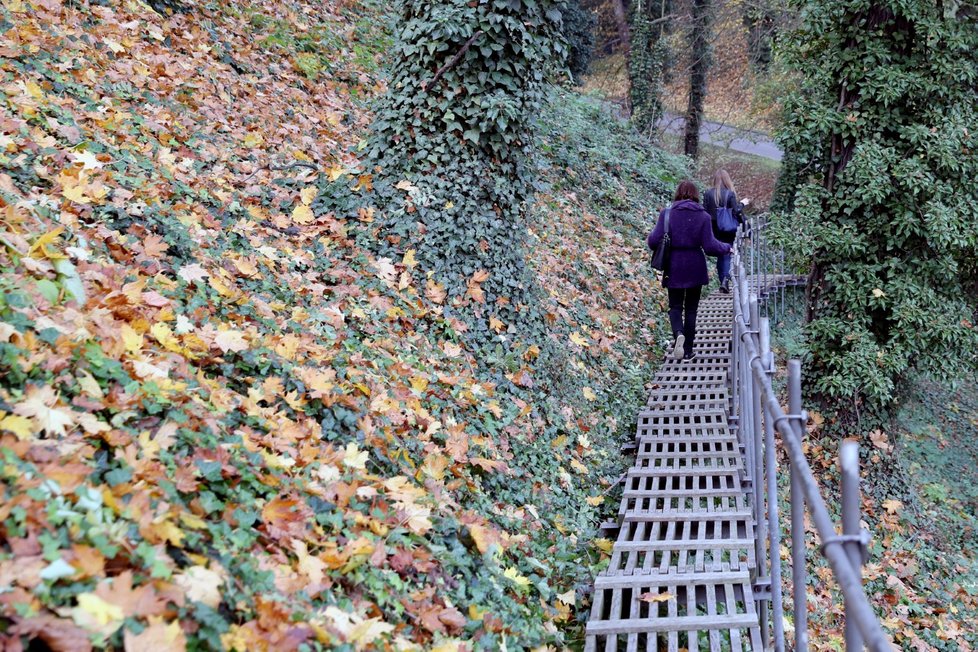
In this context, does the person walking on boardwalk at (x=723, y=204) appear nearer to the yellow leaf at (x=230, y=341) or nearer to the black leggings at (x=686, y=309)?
the black leggings at (x=686, y=309)

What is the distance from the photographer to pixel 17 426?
7.80 feet

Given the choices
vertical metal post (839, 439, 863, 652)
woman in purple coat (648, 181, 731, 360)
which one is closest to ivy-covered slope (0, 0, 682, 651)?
woman in purple coat (648, 181, 731, 360)

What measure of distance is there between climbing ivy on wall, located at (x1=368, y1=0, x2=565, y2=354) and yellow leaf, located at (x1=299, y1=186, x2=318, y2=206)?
1.81 feet

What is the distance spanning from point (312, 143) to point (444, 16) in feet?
6.25

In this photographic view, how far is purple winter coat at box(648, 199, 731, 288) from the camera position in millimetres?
7617

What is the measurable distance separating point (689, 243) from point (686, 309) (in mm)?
819

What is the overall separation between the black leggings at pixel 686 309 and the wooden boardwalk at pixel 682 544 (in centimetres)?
110

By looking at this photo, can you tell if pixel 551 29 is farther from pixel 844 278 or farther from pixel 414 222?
pixel 844 278

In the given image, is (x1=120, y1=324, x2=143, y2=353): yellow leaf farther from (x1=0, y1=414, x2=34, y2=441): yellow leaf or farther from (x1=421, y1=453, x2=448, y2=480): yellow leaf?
(x1=421, y1=453, x2=448, y2=480): yellow leaf

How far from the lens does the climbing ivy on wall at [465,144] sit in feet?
20.6

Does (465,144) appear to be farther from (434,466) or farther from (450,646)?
(450,646)

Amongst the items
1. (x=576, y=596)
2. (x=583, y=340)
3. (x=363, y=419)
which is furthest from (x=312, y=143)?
(x=576, y=596)

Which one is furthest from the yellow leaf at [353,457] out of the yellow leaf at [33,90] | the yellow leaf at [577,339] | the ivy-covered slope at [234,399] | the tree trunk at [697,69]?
the tree trunk at [697,69]

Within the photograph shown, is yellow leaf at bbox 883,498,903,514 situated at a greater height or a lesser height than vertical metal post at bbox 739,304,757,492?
lesser
